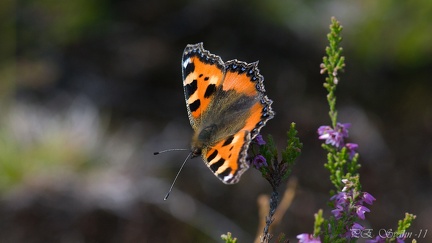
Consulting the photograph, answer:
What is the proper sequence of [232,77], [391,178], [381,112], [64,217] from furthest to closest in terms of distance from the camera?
[381,112] → [391,178] → [64,217] → [232,77]

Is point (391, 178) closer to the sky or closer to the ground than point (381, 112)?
closer to the ground

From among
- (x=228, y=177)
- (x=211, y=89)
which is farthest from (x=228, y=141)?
(x=211, y=89)

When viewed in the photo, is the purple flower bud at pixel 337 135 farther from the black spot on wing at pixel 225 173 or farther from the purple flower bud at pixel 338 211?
the black spot on wing at pixel 225 173

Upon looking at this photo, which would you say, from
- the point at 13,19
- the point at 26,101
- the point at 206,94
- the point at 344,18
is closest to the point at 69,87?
the point at 26,101

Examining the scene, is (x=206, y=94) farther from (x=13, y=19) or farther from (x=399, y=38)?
(x=13, y=19)

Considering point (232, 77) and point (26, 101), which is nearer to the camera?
point (232, 77)

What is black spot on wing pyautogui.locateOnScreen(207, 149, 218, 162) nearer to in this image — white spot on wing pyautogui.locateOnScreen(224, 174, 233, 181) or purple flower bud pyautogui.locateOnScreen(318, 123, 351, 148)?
white spot on wing pyautogui.locateOnScreen(224, 174, 233, 181)

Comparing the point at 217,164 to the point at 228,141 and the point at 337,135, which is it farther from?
the point at 337,135
